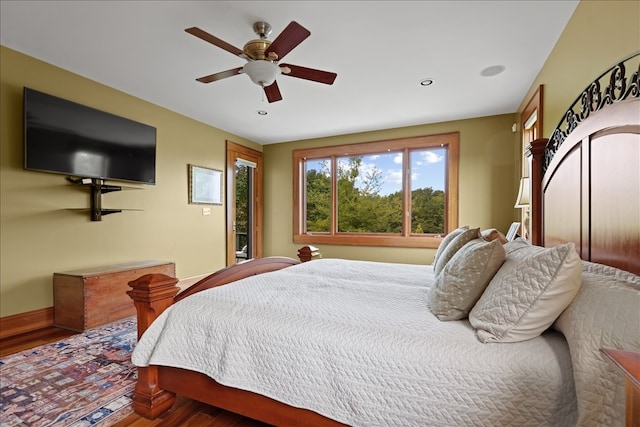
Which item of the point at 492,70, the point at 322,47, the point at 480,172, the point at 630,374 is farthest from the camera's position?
the point at 480,172

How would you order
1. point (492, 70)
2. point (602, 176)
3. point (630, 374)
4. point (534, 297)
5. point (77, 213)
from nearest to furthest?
1. point (630, 374)
2. point (534, 297)
3. point (602, 176)
4. point (492, 70)
5. point (77, 213)

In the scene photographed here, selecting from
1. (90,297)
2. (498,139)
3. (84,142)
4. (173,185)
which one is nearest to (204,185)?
(173,185)

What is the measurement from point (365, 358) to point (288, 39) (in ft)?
6.30

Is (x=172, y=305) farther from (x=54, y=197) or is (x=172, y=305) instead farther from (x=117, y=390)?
(x=54, y=197)

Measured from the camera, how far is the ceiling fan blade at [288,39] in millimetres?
1859

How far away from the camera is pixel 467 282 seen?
135cm

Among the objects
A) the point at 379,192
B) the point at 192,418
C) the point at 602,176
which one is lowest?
the point at 192,418

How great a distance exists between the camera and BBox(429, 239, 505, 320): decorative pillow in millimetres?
1327

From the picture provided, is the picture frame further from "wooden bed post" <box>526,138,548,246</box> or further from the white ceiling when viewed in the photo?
"wooden bed post" <box>526,138,548,246</box>

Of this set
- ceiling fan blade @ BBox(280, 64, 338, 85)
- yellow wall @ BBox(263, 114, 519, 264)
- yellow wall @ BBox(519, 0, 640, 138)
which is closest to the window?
yellow wall @ BBox(263, 114, 519, 264)

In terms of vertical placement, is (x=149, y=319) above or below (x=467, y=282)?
below

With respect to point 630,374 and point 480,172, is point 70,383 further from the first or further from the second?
point 480,172

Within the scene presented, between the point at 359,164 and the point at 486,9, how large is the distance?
10.6ft

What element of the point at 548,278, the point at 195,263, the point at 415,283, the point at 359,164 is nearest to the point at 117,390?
the point at 415,283
